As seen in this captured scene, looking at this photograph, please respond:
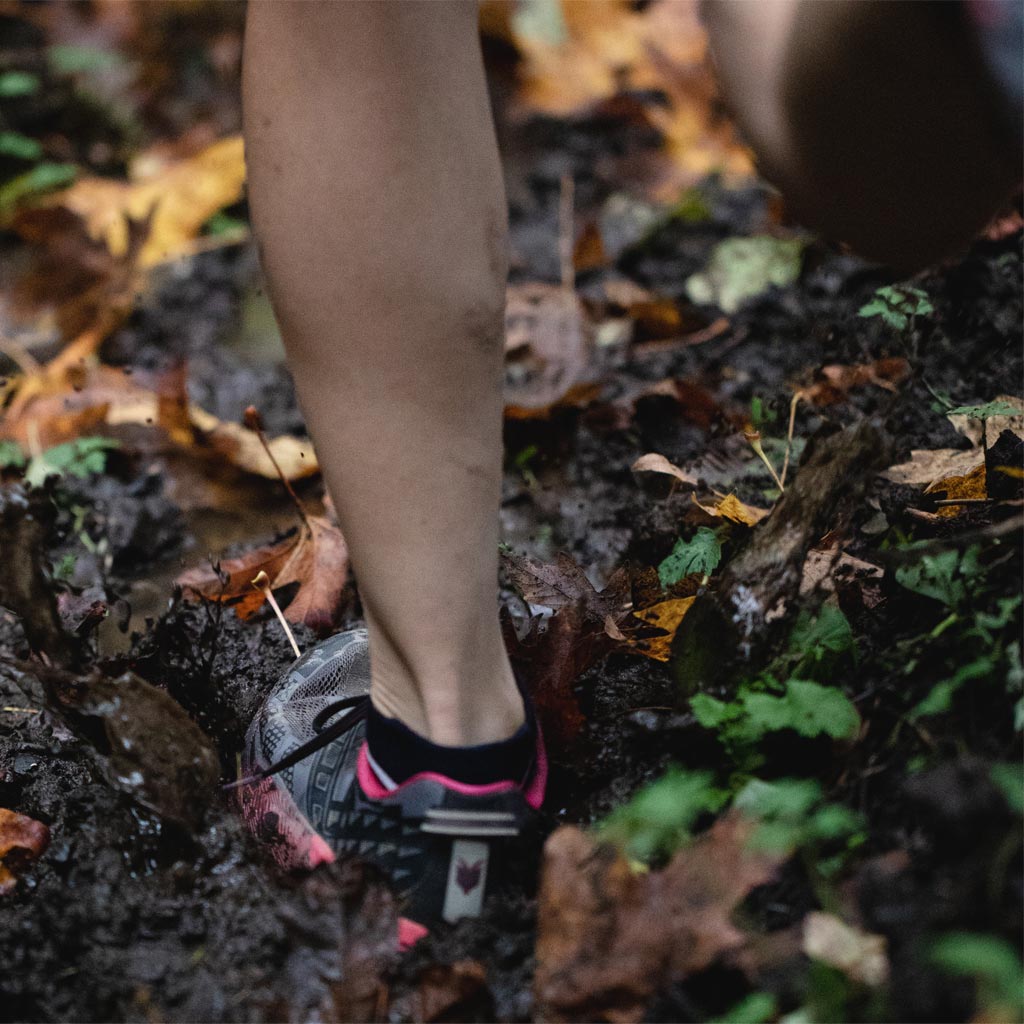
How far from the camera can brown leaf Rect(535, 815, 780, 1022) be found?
39.5 inches

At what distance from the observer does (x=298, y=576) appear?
75.5 inches

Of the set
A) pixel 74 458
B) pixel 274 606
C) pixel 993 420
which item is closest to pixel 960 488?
pixel 993 420

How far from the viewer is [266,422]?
2510 mm

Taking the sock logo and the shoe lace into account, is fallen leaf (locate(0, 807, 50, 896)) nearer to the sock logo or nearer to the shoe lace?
the shoe lace

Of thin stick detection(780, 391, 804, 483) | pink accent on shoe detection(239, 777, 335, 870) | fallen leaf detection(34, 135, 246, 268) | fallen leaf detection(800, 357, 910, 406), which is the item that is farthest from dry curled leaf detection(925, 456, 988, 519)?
fallen leaf detection(34, 135, 246, 268)

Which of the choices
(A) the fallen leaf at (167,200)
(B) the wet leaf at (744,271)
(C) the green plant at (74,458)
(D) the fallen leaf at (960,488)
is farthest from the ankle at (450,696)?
(A) the fallen leaf at (167,200)

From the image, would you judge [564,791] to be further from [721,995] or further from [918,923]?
[918,923]

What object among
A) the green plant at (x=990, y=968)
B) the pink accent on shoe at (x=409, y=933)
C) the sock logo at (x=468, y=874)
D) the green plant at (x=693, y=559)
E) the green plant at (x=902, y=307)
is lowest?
the pink accent on shoe at (x=409, y=933)

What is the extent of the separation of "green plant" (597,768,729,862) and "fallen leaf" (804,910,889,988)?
5.9 inches

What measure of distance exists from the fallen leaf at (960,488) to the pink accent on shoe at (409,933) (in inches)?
32.8

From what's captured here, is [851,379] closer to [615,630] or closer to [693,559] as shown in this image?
[693,559]

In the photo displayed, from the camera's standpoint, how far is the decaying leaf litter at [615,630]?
1.02 meters

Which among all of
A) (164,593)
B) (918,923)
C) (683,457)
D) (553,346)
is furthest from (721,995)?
(553,346)

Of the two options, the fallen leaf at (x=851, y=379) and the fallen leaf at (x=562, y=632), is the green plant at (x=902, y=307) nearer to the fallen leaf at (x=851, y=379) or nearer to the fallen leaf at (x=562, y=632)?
the fallen leaf at (x=851, y=379)
